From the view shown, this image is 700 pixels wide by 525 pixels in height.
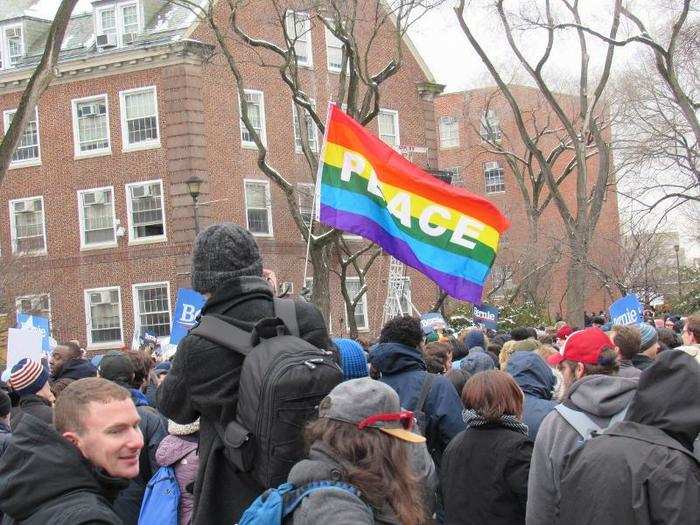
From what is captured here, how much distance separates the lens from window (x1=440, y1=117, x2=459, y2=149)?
61406 millimetres

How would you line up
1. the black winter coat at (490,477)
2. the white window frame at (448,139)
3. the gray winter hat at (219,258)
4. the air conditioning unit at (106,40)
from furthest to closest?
the white window frame at (448,139) < the air conditioning unit at (106,40) < the black winter coat at (490,477) < the gray winter hat at (219,258)

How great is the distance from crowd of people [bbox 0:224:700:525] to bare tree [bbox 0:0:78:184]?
962cm

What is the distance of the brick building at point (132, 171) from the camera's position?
Result: 31.8 meters

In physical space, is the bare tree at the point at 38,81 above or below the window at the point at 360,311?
above

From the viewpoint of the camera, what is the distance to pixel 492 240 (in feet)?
30.6

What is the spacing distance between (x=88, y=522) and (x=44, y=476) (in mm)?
258

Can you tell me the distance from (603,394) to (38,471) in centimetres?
275

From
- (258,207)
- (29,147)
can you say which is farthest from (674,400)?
(29,147)

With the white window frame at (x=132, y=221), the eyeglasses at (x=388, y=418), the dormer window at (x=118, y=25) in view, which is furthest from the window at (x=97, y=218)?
the eyeglasses at (x=388, y=418)

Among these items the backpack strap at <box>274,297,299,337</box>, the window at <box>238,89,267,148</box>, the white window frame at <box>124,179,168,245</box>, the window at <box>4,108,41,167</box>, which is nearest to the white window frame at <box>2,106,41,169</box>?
the window at <box>4,108,41,167</box>

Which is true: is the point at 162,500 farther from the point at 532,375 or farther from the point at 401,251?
the point at 401,251

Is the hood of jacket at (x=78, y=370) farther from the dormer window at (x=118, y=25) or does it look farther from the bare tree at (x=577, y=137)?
the dormer window at (x=118, y=25)

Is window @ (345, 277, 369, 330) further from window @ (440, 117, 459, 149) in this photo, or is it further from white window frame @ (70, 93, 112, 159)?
window @ (440, 117, 459, 149)

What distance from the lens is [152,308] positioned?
32.2 meters
